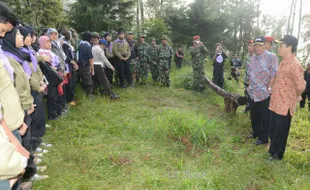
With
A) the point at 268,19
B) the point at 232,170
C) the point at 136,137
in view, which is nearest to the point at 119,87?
the point at 136,137

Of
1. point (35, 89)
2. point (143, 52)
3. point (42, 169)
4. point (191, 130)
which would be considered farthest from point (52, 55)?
point (143, 52)

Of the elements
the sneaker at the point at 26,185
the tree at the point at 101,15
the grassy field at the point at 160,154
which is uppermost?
the tree at the point at 101,15

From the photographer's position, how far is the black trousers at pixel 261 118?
394cm

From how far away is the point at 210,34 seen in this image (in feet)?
59.9

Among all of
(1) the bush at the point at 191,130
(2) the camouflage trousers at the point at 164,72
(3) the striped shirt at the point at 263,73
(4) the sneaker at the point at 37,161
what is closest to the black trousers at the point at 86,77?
(1) the bush at the point at 191,130

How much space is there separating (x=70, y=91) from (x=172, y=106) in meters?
2.49

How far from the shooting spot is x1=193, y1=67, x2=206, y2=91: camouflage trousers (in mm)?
7975

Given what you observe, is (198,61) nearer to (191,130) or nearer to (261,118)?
(261,118)

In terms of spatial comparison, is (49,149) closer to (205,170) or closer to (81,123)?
(81,123)

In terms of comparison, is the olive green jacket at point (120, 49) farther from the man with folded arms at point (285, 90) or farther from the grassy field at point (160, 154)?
the man with folded arms at point (285, 90)

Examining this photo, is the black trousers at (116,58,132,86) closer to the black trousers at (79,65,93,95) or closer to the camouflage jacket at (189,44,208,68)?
the black trousers at (79,65,93,95)

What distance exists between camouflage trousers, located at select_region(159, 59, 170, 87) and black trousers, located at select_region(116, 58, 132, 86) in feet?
4.02

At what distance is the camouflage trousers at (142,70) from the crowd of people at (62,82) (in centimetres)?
34

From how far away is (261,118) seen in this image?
13.3 ft
